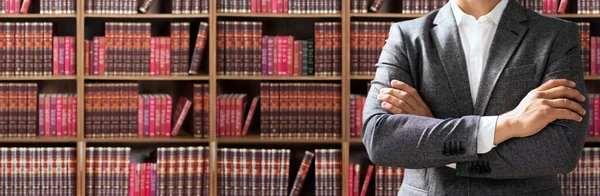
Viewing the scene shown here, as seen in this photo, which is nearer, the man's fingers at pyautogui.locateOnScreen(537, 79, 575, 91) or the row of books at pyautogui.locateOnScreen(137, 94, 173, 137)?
the man's fingers at pyautogui.locateOnScreen(537, 79, 575, 91)

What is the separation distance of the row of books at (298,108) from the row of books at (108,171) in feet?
2.32

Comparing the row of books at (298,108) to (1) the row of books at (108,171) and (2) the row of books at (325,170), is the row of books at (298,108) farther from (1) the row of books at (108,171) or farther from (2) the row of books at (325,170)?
(1) the row of books at (108,171)

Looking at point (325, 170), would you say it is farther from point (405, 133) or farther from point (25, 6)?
point (405, 133)

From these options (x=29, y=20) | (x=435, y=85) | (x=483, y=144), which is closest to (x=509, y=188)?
(x=483, y=144)

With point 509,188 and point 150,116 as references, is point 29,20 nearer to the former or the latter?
point 150,116

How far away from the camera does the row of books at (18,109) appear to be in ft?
14.0

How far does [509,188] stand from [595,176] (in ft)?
8.13

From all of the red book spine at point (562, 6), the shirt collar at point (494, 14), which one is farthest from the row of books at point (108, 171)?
the shirt collar at point (494, 14)

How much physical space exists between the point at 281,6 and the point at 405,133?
224 cm

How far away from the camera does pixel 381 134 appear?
212cm

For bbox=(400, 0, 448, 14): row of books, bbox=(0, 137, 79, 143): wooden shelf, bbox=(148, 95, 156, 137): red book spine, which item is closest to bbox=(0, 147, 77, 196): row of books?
bbox=(0, 137, 79, 143): wooden shelf

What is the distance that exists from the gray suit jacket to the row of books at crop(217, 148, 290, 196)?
7.01ft

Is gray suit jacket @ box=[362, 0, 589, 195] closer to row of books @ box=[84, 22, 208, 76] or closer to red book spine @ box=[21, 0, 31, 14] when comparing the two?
row of books @ box=[84, 22, 208, 76]

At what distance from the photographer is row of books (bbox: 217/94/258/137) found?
4270mm
